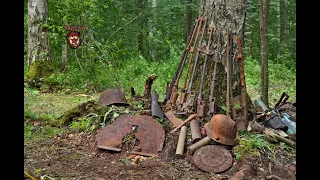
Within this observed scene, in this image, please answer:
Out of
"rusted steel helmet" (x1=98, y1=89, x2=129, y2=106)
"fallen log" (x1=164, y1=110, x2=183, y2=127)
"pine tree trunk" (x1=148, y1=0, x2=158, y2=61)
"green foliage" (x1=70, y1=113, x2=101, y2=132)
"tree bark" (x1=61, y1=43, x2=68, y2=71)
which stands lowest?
"green foliage" (x1=70, y1=113, x2=101, y2=132)

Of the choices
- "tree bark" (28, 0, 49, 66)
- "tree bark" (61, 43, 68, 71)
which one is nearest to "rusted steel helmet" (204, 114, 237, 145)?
"tree bark" (28, 0, 49, 66)

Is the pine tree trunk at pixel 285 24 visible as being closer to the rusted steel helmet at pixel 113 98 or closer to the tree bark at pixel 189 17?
the tree bark at pixel 189 17

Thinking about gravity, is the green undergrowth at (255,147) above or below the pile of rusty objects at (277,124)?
below

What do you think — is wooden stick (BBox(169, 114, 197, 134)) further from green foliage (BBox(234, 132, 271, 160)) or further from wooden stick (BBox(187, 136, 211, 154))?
green foliage (BBox(234, 132, 271, 160))

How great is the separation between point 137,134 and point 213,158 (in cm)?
102

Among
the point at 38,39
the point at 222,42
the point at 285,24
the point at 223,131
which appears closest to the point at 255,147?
the point at 223,131

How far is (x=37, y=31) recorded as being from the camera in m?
8.72

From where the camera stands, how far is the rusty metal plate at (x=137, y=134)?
4375 mm

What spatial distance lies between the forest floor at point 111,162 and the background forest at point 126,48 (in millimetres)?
3348

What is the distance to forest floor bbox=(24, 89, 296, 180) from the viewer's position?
3.73 m

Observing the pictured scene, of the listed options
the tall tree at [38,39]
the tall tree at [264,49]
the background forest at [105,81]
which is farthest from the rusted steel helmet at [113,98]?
the tall tree at [38,39]

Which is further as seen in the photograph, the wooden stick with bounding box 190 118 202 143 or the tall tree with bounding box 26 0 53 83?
the tall tree with bounding box 26 0 53 83
